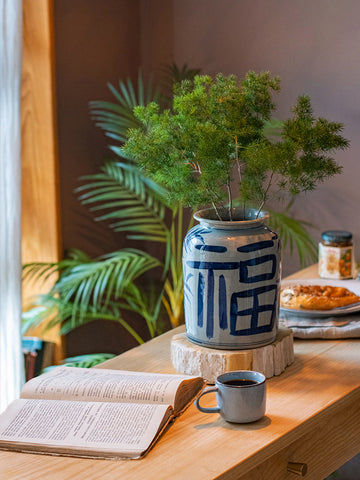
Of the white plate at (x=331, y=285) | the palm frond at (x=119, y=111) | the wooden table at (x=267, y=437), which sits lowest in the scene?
the wooden table at (x=267, y=437)

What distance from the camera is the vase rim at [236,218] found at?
140cm

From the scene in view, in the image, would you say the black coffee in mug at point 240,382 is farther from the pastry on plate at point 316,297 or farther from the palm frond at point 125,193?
the palm frond at point 125,193

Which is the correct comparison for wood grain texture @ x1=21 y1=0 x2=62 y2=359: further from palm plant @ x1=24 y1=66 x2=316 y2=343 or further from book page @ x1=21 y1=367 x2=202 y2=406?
book page @ x1=21 y1=367 x2=202 y2=406

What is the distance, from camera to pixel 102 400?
1.27 m

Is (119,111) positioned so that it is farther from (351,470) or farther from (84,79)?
(351,470)

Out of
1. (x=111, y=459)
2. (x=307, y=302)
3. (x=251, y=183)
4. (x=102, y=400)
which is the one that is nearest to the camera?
(x=111, y=459)

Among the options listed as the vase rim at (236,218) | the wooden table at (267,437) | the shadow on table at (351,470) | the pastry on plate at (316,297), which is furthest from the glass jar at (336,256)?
the shadow on table at (351,470)

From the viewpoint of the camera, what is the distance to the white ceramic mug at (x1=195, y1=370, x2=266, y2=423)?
1188 millimetres

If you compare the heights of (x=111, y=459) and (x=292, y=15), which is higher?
(x=292, y=15)

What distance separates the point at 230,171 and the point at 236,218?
0.13 m

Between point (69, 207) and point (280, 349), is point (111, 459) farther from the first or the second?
point (69, 207)

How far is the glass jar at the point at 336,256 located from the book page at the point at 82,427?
974mm

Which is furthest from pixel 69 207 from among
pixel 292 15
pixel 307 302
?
pixel 307 302

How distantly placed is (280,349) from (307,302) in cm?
33
